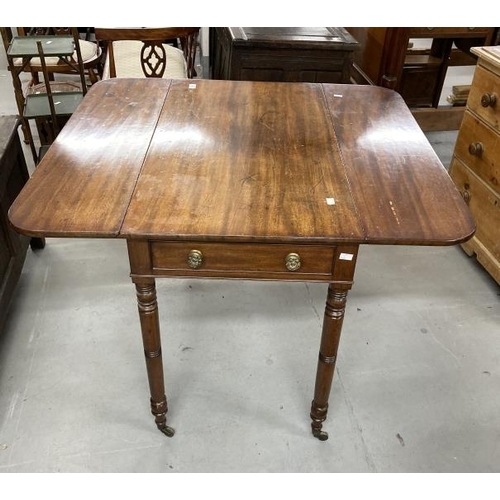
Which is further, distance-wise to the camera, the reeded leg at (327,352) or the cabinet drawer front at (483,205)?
the cabinet drawer front at (483,205)

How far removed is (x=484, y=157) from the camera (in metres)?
2.17

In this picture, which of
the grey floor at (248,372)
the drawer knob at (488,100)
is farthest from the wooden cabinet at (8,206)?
the drawer knob at (488,100)

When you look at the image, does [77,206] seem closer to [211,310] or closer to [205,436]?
[205,436]

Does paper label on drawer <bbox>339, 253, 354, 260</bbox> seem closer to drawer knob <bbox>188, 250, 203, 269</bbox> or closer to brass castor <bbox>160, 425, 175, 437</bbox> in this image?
drawer knob <bbox>188, 250, 203, 269</bbox>

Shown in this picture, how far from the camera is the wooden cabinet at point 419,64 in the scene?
2926mm

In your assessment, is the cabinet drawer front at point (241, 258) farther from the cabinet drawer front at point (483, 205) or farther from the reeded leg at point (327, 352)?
the cabinet drawer front at point (483, 205)

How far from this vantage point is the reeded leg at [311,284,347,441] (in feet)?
4.22

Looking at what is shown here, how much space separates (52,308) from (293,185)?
4.12 ft

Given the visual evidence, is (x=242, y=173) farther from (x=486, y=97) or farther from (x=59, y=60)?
(x=59, y=60)

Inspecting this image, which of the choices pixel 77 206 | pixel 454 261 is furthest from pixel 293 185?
pixel 454 261

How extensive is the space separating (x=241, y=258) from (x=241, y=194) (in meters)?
0.17

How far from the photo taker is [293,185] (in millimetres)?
1296

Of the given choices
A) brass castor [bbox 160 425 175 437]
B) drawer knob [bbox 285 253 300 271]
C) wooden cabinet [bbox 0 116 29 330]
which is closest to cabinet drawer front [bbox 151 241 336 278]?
drawer knob [bbox 285 253 300 271]

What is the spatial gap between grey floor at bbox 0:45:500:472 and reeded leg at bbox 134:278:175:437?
103 millimetres
